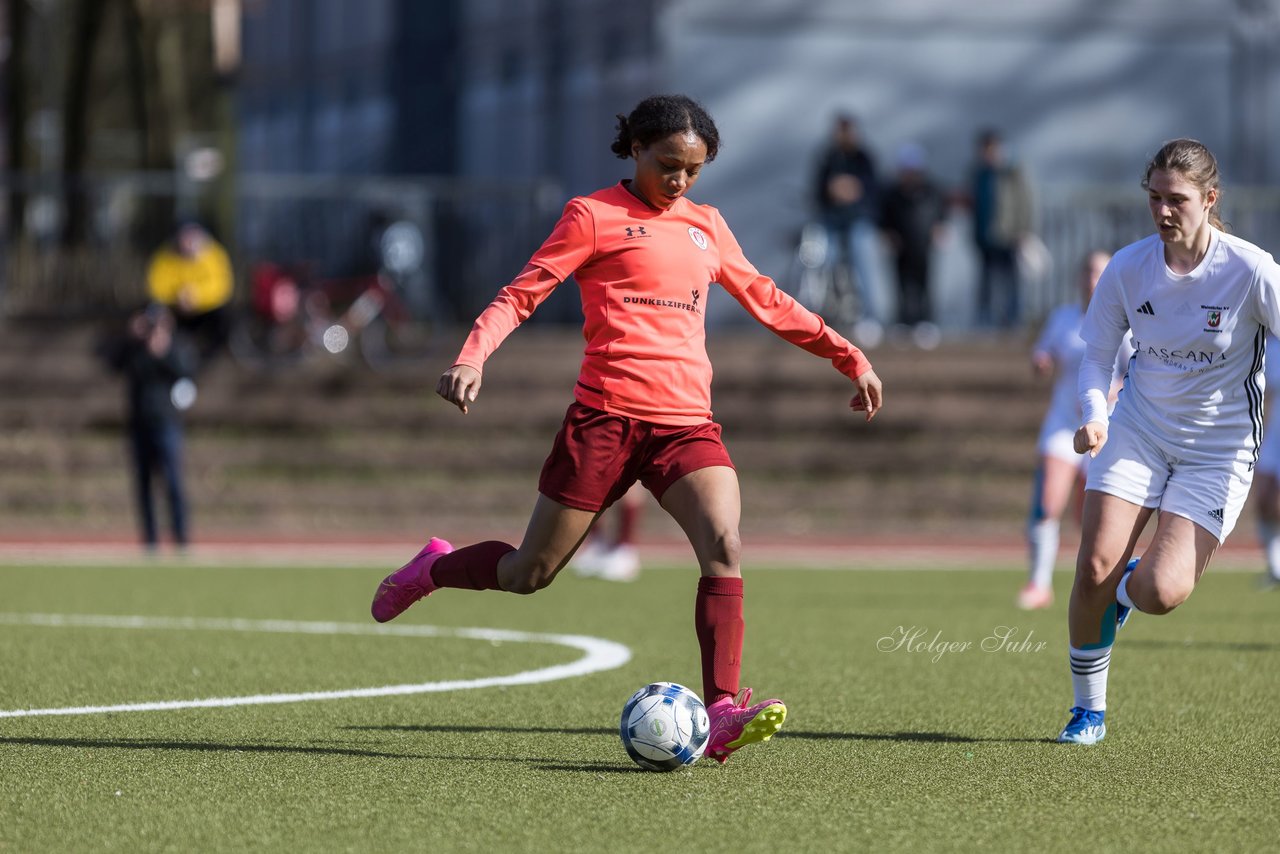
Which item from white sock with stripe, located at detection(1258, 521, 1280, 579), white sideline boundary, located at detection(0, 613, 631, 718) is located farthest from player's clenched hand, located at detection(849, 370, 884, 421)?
white sock with stripe, located at detection(1258, 521, 1280, 579)

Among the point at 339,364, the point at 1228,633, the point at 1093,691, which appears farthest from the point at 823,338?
the point at 339,364

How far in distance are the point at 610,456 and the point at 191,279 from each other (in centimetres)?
1601

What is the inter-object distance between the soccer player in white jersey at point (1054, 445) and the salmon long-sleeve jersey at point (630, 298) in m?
5.44

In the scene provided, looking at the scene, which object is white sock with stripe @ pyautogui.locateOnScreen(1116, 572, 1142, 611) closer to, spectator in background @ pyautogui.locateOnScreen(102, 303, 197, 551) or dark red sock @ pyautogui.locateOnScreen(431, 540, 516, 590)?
dark red sock @ pyautogui.locateOnScreen(431, 540, 516, 590)

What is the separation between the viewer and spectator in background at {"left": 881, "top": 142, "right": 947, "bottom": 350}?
2341cm

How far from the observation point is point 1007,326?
24469mm

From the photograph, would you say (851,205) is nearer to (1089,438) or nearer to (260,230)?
(260,230)

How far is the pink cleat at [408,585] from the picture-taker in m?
7.72

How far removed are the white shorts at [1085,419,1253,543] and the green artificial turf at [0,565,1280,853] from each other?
32.3 inches

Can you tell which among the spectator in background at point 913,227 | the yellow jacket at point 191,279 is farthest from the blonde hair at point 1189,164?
the yellow jacket at point 191,279

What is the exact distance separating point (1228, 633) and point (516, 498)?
32.2 feet

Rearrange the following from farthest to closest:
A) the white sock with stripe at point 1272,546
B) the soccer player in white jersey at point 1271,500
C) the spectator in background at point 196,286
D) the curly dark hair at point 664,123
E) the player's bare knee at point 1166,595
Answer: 1. the spectator in background at point 196,286
2. the white sock with stripe at point 1272,546
3. the soccer player in white jersey at point 1271,500
4. the player's bare knee at point 1166,595
5. the curly dark hair at point 664,123

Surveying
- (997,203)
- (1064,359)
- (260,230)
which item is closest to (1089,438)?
(1064,359)

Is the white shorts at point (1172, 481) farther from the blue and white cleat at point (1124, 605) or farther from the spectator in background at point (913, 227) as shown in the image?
the spectator in background at point (913, 227)
